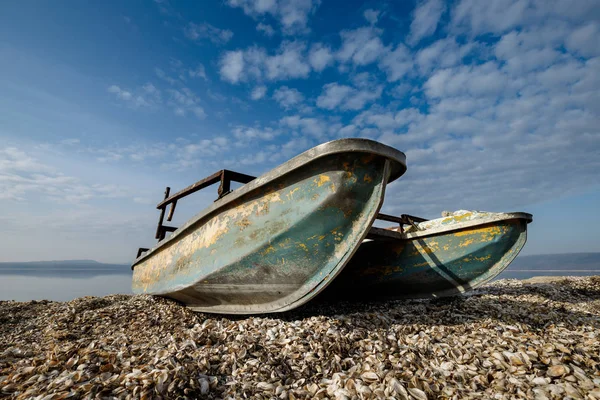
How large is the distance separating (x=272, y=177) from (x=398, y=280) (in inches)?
156

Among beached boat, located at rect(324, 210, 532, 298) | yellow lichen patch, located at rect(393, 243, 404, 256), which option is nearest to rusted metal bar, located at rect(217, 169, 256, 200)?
beached boat, located at rect(324, 210, 532, 298)

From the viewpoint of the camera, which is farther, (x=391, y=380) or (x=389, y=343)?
(x=389, y=343)

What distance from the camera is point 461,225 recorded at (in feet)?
19.1

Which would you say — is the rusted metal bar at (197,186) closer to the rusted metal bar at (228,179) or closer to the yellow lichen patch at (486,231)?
the rusted metal bar at (228,179)

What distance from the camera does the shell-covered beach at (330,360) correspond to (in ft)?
7.35

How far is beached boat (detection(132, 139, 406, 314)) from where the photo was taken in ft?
11.8

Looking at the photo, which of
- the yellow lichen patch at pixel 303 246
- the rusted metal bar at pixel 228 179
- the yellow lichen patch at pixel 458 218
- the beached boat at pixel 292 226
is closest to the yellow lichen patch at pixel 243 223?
the beached boat at pixel 292 226

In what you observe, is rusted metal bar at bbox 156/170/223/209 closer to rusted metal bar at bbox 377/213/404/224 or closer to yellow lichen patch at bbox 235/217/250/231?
yellow lichen patch at bbox 235/217/250/231

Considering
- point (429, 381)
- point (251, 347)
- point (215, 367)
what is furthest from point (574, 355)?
point (215, 367)

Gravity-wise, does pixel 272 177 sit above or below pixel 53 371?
above

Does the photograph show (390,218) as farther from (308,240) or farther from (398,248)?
(308,240)

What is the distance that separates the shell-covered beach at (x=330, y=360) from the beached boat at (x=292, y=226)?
1.78 ft

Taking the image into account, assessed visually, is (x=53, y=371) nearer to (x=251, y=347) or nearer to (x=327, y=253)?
(x=251, y=347)

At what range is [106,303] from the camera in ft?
23.5
